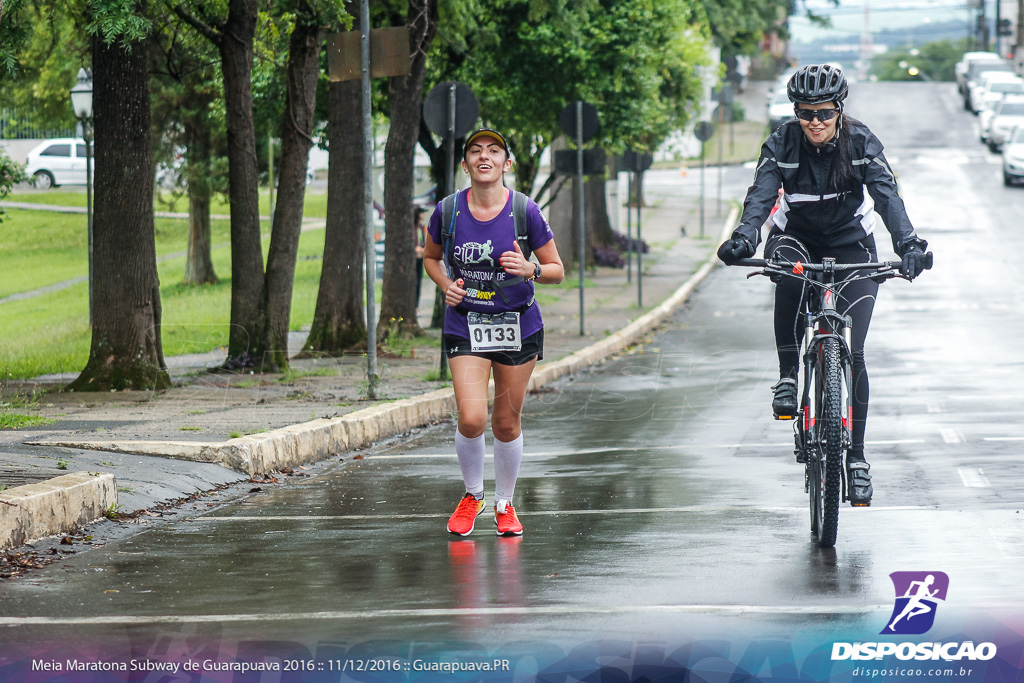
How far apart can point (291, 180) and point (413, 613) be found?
10521 millimetres

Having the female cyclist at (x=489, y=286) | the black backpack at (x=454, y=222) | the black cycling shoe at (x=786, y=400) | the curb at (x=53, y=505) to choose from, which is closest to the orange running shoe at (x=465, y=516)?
the female cyclist at (x=489, y=286)

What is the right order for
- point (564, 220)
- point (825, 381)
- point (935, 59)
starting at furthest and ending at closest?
1. point (935, 59)
2. point (564, 220)
3. point (825, 381)

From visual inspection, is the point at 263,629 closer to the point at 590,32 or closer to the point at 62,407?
the point at 62,407

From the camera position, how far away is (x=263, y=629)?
17.5ft

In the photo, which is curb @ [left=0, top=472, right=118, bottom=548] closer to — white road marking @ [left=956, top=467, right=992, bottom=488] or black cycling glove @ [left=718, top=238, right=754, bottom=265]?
black cycling glove @ [left=718, top=238, right=754, bottom=265]

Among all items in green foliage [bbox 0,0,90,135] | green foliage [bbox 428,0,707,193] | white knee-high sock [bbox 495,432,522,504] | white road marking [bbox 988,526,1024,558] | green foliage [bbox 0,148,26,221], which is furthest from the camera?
green foliage [bbox 428,0,707,193]

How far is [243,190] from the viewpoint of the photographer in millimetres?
Answer: 14820

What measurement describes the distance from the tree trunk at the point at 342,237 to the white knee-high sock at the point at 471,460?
9.83 metres

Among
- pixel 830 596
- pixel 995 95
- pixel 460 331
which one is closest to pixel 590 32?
pixel 460 331

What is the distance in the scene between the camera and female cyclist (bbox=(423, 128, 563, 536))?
7.00 metres

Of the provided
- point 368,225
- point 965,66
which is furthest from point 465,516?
point 965,66

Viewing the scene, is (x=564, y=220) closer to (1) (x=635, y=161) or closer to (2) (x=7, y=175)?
(1) (x=635, y=161)

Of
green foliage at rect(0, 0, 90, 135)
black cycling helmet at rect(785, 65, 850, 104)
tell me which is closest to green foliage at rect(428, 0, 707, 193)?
green foliage at rect(0, 0, 90, 135)

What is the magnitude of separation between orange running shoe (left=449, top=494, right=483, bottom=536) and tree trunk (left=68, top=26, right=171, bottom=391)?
6.85m
